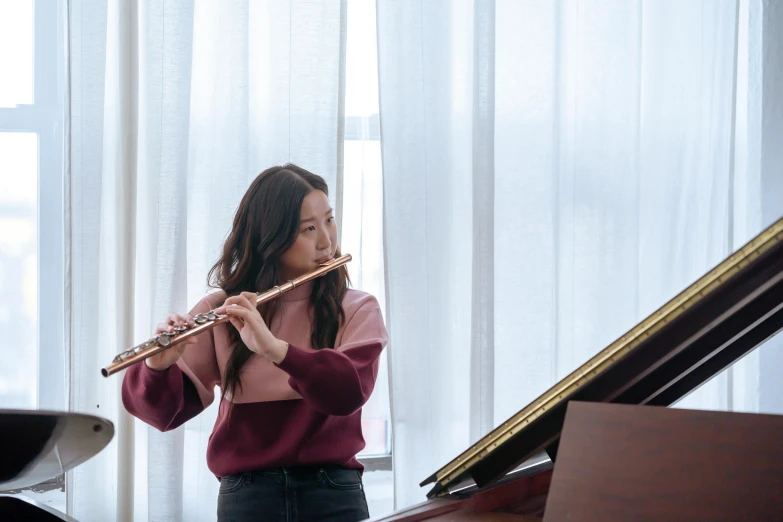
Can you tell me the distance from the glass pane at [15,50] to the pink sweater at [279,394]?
2.77ft

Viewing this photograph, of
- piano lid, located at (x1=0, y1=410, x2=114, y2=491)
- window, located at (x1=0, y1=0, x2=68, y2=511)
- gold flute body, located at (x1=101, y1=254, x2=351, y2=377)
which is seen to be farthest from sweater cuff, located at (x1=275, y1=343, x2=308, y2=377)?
window, located at (x1=0, y1=0, x2=68, y2=511)

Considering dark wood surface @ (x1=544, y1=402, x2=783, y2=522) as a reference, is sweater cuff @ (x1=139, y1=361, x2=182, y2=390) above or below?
below

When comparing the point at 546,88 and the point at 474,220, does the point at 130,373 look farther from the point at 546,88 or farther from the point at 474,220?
the point at 546,88

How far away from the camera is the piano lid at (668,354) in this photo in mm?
879

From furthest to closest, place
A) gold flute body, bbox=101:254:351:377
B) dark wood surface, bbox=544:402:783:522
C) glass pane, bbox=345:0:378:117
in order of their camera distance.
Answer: glass pane, bbox=345:0:378:117 < gold flute body, bbox=101:254:351:377 < dark wood surface, bbox=544:402:783:522

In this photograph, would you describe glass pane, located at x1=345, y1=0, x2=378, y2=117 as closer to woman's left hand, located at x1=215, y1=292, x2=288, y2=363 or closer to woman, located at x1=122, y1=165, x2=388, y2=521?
woman, located at x1=122, y1=165, x2=388, y2=521

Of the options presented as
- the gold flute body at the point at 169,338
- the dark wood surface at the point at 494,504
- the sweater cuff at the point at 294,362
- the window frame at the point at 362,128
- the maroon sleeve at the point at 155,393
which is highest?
the window frame at the point at 362,128

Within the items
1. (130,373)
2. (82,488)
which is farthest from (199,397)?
(82,488)

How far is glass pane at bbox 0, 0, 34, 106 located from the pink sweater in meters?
0.84

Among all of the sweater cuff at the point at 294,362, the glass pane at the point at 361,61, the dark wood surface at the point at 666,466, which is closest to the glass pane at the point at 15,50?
the glass pane at the point at 361,61

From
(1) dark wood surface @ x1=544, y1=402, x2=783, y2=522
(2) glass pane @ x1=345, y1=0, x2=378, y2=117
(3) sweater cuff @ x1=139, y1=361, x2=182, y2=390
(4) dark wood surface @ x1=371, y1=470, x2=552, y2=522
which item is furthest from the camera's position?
(2) glass pane @ x1=345, y1=0, x2=378, y2=117

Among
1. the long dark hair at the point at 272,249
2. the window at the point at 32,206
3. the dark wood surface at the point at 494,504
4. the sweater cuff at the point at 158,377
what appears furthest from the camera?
the window at the point at 32,206

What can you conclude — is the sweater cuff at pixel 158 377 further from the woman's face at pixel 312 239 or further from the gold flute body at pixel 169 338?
the woman's face at pixel 312 239

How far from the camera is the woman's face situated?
62.2 inches
